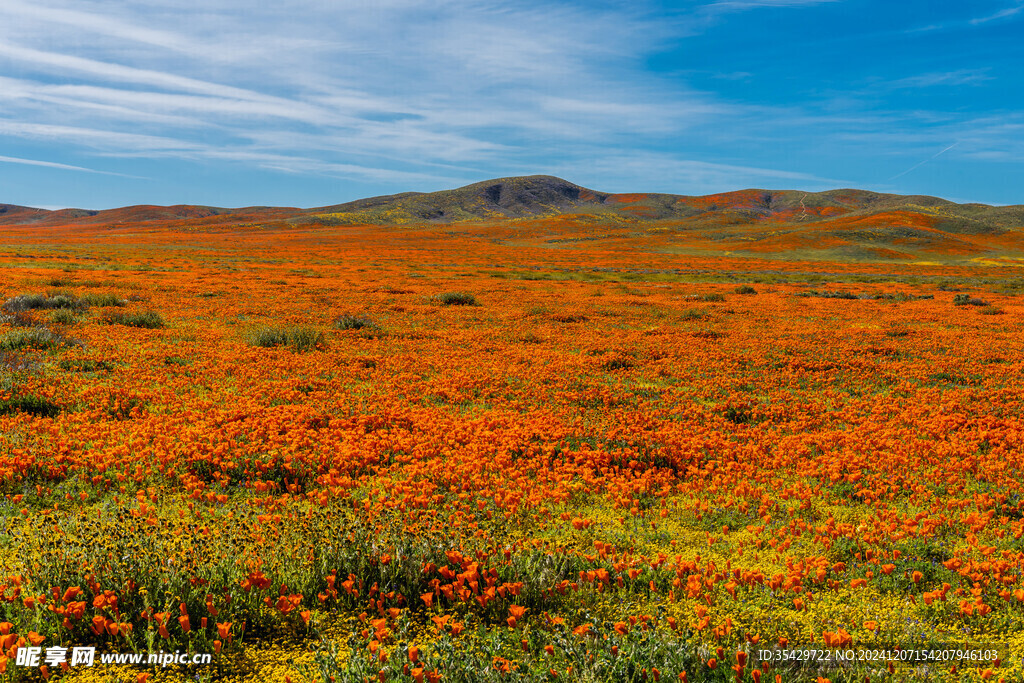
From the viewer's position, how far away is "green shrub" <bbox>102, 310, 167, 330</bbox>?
16953 mm

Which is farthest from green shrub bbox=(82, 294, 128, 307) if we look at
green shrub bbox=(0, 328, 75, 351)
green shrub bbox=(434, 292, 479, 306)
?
green shrub bbox=(434, 292, 479, 306)

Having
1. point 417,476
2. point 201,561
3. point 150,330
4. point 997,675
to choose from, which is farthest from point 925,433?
point 150,330

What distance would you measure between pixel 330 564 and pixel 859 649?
402cm

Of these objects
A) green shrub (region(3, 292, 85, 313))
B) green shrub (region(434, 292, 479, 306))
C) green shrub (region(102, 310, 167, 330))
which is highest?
green shrub (region(434, 292, 479, 306))

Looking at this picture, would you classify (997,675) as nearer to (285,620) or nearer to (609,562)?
(609,562)

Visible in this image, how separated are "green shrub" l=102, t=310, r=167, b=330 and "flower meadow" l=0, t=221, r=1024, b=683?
216cm

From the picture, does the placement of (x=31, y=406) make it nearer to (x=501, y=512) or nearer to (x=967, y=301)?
(x=501, y=512)

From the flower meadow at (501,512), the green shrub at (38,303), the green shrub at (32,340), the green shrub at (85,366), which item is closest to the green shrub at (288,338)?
the flower meadow at (501,512)

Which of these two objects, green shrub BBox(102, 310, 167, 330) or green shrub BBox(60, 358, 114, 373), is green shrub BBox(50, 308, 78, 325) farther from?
green shrub BBox(60, 358, 114, 373)

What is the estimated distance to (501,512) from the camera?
5879 millimetres

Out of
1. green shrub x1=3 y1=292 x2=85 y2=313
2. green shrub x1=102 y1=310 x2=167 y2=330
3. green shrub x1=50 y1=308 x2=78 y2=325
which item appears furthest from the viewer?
green shrub x1=3 y1=292 x2=85 y2=313

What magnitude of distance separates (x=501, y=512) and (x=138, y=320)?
640 inches

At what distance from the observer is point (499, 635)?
3844mm

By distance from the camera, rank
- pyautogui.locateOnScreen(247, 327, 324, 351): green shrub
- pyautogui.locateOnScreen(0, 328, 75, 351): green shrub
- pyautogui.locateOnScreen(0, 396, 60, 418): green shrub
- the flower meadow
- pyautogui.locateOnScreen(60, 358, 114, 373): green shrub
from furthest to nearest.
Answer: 1. pyautogui.locateOnScreen(247, 327, 324, 351): green shrub
2. pyautogui.locateOnScreen(0, 328, 75, 351): green shrub
3. pyautogui.locateOnScreen(60, 358, 114, 373): green shrub
4. pyautogui.locateOnScreen(0, 396, 60, 418): green shrub
5. the flower meadow
